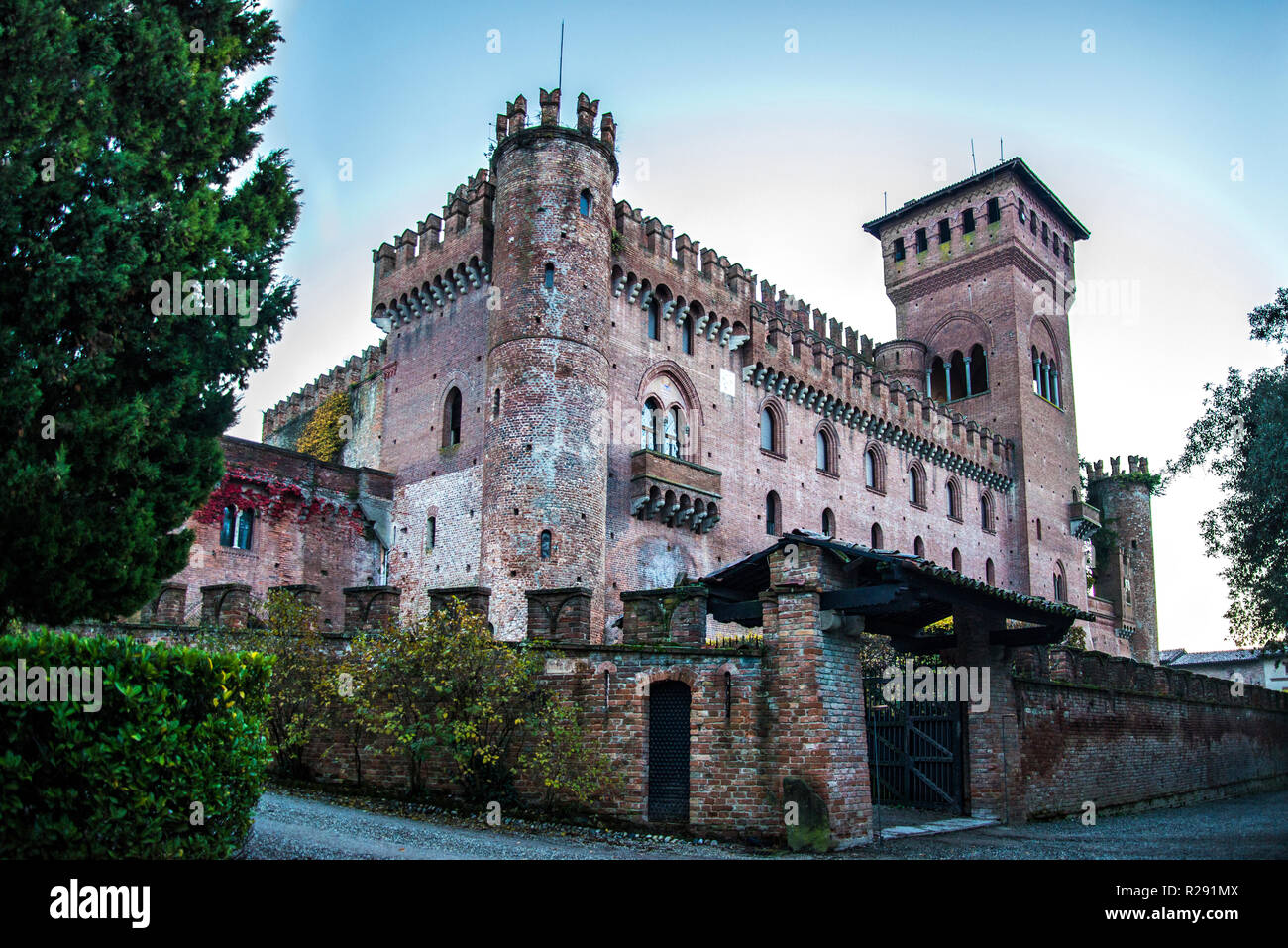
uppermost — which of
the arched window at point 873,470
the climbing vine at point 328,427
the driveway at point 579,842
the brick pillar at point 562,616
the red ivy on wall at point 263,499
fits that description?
the climbing vine at point 328,427

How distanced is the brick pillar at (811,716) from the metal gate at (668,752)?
3.45 ft

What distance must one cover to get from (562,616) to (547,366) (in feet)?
33.1

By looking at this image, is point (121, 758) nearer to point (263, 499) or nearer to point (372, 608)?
point (372, 608)

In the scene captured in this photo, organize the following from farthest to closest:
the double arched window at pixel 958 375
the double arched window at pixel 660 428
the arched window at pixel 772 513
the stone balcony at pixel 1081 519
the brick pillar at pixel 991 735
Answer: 1. the stone balcony at pixel 1081 519
2. the double arched window at pixel 958 375
3. the arched window at pixel 772 513
4. the double arched window at pixel 660 428
5. the brick pillar at pixel 991 735

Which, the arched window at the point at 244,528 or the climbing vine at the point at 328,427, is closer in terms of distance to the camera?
the arched window at the point at 244,528

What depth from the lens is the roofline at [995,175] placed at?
3900cm

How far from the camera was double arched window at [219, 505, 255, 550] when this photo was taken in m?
23.0

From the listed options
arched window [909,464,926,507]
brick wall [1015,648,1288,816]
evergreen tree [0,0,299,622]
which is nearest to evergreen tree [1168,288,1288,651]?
brick wall [1015,648,1288,816]

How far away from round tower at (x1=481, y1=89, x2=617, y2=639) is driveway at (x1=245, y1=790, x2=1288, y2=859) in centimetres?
879

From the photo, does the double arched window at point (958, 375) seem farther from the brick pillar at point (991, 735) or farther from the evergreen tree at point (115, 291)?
the evergreen tree at point (115, 291)

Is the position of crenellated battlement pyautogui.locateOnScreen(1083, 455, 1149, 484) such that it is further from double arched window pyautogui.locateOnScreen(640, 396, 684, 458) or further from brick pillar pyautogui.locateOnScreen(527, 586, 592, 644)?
brick pillar pyautogui.locateOnScreen(527, 586, 592, 644)

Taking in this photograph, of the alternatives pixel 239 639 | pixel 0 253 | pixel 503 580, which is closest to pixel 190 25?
pixel 0 253

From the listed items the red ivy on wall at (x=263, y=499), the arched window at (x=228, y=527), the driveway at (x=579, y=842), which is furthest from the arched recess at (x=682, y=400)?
the driveway at (x=579, y=842)

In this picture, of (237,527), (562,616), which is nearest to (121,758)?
(562,616)
